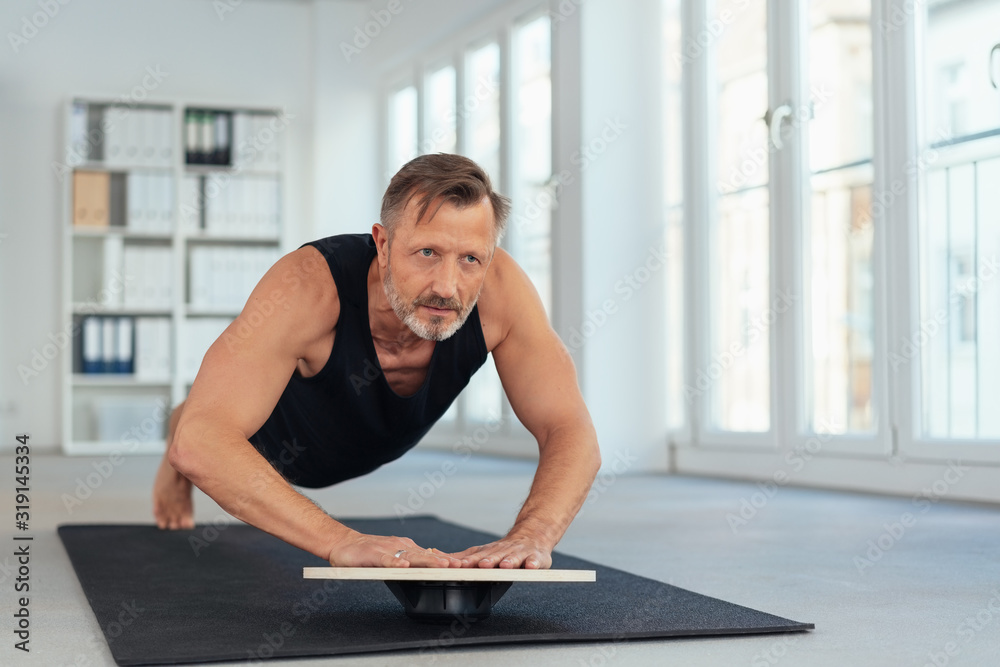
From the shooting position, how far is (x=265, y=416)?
A: 1.64 meters

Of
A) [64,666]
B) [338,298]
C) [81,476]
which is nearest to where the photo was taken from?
[64,666]

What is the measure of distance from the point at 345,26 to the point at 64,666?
6231 millimetres

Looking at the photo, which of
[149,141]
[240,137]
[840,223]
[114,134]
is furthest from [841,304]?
[114,134]

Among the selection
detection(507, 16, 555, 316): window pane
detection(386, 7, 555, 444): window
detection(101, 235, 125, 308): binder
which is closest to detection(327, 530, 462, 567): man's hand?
detection(386, 7, 555, 444): window

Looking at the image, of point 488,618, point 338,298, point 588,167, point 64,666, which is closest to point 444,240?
Answer: point 338,298

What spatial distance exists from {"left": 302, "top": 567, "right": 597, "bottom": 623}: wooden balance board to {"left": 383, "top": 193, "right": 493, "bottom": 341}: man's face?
0.39 meters

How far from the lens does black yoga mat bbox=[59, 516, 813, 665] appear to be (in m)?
1.37

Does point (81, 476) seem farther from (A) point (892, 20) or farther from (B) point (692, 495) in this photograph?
(A) point (892, 20)

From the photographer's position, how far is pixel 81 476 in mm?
4660

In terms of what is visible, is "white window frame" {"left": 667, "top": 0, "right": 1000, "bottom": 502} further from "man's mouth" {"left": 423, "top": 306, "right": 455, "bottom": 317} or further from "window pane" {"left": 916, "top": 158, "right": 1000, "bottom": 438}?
"man's mouth" {"left": 423, "top": 306, "right": 455, "bottom": 317}

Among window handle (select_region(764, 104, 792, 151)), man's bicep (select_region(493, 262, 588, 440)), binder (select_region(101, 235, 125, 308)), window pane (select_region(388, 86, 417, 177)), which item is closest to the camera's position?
man's bicep (select_region(493, 262, 588, 440))

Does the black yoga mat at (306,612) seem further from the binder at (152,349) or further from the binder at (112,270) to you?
the binder at (112,270)

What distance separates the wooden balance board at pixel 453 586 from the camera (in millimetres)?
1356

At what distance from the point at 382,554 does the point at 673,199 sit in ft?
11.9
